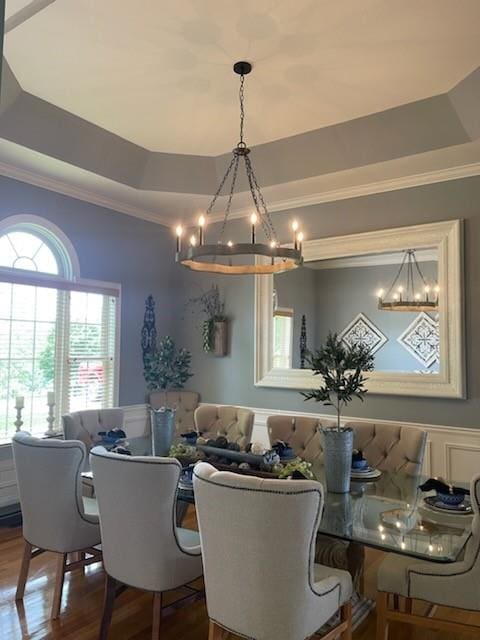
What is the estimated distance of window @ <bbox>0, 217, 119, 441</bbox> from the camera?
424 centimetres

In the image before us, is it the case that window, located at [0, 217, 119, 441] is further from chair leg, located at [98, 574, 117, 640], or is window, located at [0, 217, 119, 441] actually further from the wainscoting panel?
chair leg, located at [98, 574, 117, 640]

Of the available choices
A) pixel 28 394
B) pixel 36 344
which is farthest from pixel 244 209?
pixel 28 394

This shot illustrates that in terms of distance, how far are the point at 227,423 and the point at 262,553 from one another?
7.29 feet

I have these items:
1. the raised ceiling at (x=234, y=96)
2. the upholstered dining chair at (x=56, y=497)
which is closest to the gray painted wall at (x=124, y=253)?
the raised ceiling at (x=234, y=96)

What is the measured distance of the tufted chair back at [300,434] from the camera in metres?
3.49

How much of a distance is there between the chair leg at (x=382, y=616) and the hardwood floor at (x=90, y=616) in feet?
1.38

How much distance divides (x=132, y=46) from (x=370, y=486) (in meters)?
2.93

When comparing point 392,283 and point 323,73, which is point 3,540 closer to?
point 392,283

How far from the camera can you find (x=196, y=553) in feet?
7.78

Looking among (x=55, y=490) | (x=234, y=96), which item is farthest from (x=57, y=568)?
(x=234, y=96)

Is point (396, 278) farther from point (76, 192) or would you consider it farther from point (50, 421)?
point (50, 421)

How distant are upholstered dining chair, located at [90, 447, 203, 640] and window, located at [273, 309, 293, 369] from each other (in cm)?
277

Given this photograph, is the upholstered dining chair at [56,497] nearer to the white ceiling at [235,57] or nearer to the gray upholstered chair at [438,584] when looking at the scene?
the gray upholstered chair at [438,584]

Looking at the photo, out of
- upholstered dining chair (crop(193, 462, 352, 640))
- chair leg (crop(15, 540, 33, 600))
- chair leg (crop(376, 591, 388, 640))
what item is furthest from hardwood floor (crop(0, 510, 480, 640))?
upholstered dining chair (crop(193, 462, 352, 640))
